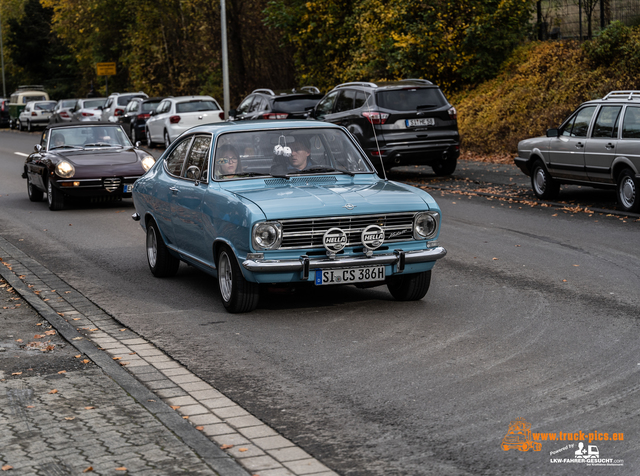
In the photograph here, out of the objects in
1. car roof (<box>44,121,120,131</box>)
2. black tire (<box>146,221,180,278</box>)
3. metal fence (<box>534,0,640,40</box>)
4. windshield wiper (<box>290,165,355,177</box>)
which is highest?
metal fence (<box>534,0,640,40</box>)

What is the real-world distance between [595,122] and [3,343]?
1088 centimetres

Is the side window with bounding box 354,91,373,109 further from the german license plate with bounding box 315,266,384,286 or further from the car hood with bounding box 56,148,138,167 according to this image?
the german license plate with bounding box 315,266,384,286

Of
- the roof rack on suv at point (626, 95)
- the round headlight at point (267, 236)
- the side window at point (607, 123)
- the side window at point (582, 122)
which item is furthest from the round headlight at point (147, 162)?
the round headlight at point (267, 236)

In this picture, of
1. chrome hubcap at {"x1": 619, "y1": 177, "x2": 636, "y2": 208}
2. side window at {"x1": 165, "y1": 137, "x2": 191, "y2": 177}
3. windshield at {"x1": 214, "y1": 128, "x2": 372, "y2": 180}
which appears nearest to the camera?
windshield at {"x1": 214, "y1": 128, "x2": 372, "y2": 180}

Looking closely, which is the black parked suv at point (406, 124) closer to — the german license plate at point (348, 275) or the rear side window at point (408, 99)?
the rear side window at point (408, 99)

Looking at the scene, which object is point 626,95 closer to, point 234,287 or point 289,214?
point 289,214

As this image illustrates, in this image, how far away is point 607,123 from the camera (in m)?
15.2

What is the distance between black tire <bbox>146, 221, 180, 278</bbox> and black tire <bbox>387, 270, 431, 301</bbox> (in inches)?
101

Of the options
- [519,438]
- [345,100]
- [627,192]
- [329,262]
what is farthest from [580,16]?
[519,438]

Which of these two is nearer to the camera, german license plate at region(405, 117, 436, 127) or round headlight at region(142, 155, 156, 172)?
round headlight at region(142, 155, 156, 172)

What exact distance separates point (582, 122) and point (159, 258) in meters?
8.52

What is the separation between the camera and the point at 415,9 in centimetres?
3102

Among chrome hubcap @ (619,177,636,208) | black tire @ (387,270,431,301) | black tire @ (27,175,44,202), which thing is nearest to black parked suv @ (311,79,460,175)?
chrome hubcap @ (619,177,636,208)

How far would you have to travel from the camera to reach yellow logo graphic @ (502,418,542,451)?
4.95m
